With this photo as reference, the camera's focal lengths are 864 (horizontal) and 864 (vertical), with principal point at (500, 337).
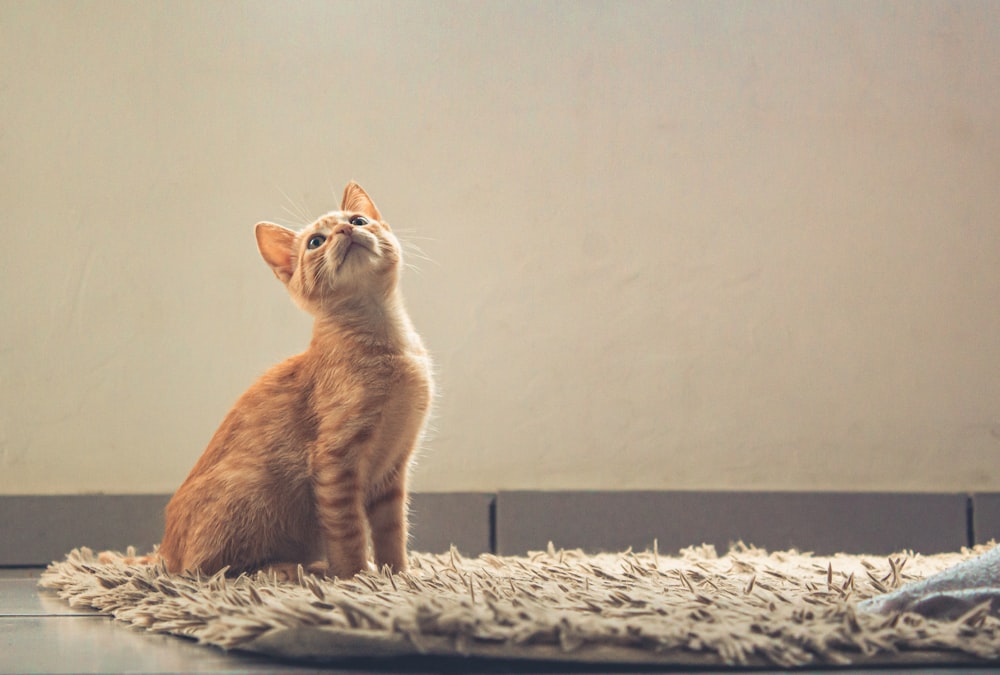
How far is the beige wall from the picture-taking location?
1884 mm

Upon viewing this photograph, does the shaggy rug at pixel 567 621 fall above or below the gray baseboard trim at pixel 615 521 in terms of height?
below

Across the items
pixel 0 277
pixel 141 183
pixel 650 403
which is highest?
pixel 141 183

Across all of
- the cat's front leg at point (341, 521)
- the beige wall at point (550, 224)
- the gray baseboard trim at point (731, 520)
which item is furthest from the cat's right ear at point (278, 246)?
the gray baseboard trim at point (731, 520)

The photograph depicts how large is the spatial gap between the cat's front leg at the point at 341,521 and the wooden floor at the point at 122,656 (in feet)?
0.74

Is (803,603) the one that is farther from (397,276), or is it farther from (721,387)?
(721,387)

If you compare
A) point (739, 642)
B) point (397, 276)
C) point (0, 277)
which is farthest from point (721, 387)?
point (0, 277)

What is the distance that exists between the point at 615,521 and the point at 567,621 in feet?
3.56

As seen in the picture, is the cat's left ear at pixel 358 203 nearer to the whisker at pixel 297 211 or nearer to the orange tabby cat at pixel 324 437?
the orange tabby cat at pixel 324 437

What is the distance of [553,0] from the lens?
196 centimetres

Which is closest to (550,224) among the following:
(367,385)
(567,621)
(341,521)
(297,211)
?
(297,211)

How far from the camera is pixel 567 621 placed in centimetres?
77

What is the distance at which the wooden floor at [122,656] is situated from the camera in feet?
2.48

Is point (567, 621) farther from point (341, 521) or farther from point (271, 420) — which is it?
point (271, 420)

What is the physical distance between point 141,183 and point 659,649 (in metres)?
1.62
